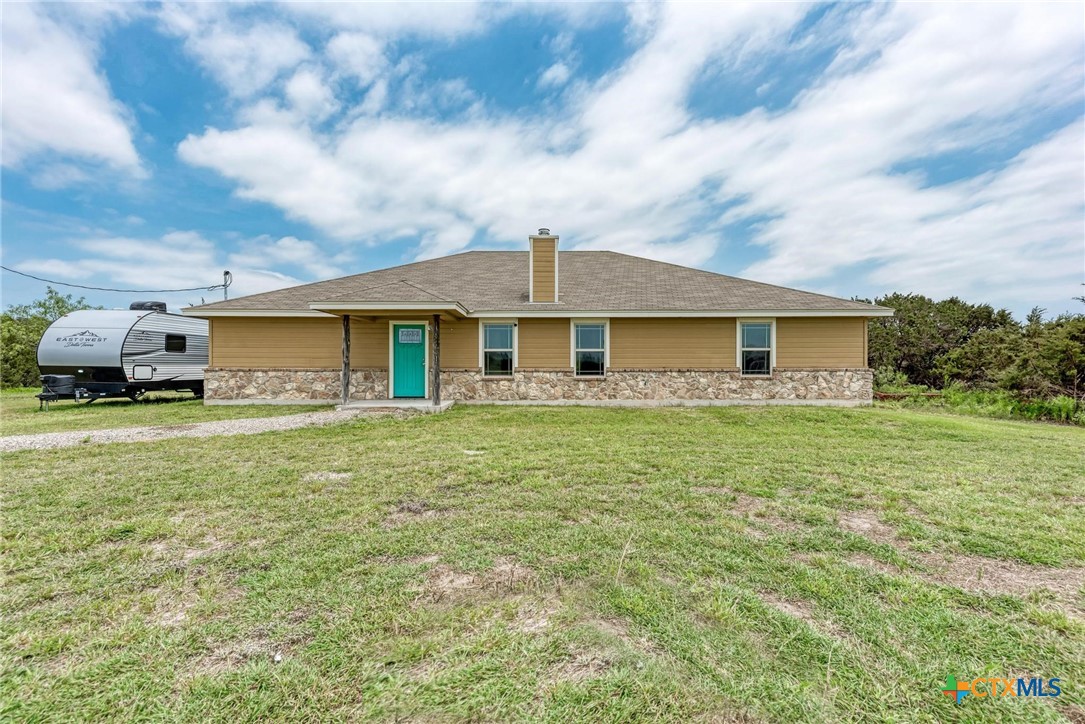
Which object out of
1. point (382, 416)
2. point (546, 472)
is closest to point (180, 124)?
point (382, 416)

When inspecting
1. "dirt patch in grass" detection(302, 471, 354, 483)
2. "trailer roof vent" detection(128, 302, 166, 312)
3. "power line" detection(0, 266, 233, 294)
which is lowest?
"dirt patch in grass" detection(302, 471, 354, 483)

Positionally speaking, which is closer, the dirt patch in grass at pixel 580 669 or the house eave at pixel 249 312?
the dirt patch in grass at pixel 580 669

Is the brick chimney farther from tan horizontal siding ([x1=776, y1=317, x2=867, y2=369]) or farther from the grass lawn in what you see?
the grass lawn

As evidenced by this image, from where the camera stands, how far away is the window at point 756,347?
36.5ft

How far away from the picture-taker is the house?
11.0 m

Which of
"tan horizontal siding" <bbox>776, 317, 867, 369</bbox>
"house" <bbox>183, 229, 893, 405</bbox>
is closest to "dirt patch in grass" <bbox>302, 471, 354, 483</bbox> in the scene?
"house" <bbox>183, 229, 893, 405</bbox>

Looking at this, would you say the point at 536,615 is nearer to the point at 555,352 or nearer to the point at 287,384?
the point at 555,352

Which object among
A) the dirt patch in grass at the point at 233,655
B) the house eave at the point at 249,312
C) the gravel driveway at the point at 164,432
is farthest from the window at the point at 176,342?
the dirt patch in grass at the point at 233,655

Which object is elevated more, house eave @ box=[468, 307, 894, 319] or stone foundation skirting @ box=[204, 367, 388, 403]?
house eave @ box=[468, 307, 894, 319]

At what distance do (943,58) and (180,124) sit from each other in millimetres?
21336

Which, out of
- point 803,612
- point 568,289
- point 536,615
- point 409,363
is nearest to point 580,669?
point 536,615

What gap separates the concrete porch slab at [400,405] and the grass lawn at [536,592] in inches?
186

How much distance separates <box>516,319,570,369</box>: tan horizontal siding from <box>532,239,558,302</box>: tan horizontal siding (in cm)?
81

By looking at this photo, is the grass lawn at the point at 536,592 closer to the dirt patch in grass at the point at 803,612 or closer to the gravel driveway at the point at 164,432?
the dirt patch in grass at the point at 803,612
